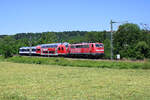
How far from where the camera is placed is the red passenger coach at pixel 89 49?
139 feet

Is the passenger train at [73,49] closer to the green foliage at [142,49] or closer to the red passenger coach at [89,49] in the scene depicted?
the red passenger coach at [89,49]

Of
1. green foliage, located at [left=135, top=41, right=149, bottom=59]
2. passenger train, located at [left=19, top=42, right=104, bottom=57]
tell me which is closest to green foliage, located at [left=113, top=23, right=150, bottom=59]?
green foliage, located at [left=135, top=41, right=149, bottom=59]

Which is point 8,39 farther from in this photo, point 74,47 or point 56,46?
point 74,47

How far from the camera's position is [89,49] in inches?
1698

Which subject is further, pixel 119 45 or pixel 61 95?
pixel 119 45

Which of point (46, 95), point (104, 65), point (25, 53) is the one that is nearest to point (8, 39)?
point (25, 53)

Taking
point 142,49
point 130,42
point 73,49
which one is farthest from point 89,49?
point 130,42

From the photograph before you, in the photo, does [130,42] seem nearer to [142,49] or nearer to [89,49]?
[142,49]

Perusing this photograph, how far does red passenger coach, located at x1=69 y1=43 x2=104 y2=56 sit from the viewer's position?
42.3 meters

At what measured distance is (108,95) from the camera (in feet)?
38.3

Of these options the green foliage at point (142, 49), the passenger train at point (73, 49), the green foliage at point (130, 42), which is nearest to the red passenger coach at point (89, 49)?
the passenger train at point (73, 49)

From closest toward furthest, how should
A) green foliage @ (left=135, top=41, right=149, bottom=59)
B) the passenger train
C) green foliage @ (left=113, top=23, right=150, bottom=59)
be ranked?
the passenger train
green foliage @ (left=135, top=41, right=149, bottom=59)
green foliage @ (left=113, top=23, right=150, bottom=59)

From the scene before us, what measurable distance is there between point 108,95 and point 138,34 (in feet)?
168

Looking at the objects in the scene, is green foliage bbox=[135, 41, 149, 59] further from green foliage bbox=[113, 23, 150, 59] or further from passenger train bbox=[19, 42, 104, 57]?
passenger train bbox=[19, 42, 104, 57]
